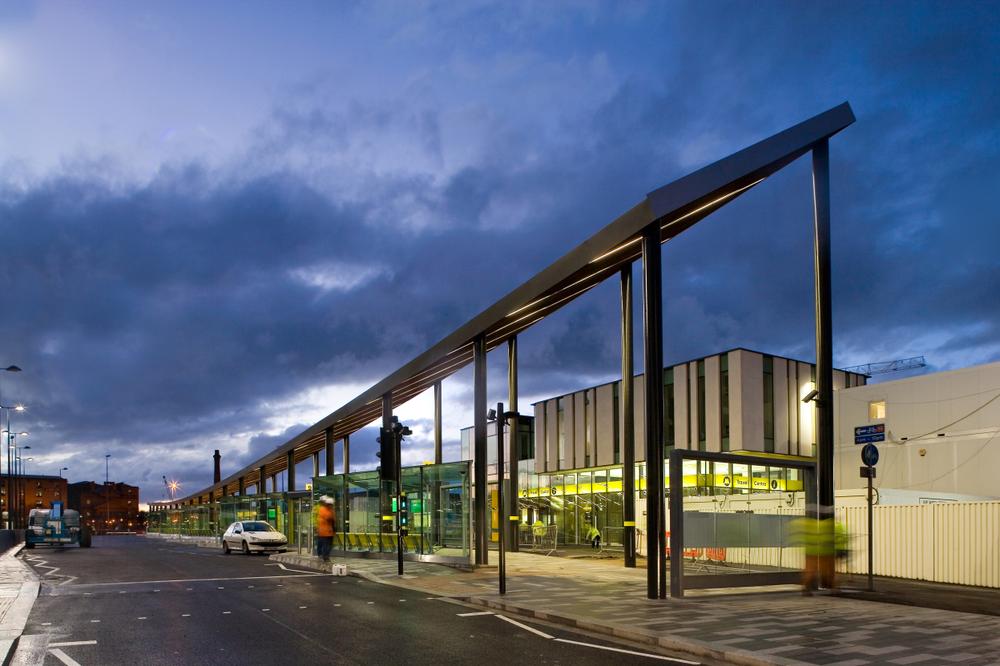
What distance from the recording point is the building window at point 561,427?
4434 cm

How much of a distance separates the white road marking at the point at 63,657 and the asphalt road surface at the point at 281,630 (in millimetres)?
12

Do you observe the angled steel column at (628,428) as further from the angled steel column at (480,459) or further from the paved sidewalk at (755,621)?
the angled steel column at (480,459)

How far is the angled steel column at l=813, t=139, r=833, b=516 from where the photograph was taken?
17594 mm

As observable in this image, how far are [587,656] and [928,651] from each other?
4042 mm

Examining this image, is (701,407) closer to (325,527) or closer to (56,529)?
(325,527)

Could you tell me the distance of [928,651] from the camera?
1034cm

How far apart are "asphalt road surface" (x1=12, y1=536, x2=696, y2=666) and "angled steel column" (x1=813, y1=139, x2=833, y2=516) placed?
24.4ft

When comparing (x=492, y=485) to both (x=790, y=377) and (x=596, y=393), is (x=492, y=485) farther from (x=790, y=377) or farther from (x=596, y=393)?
(x=790, y=377)

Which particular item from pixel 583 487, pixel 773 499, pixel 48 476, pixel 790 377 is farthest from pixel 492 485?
pixel 48 476

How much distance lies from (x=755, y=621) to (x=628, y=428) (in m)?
11.8

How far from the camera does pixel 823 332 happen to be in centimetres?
1795

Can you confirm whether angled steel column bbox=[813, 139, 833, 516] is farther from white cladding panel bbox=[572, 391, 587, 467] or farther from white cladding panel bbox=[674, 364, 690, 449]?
white cladding panel bbox=[572, 391, 587, 467]

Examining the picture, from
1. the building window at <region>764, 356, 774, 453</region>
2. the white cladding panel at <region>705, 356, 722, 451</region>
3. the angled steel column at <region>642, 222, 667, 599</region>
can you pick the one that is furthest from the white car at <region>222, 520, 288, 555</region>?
the angled steel column at <region>642, 222, 667, 599</region>

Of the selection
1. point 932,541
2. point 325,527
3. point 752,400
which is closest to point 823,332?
point 932,541
